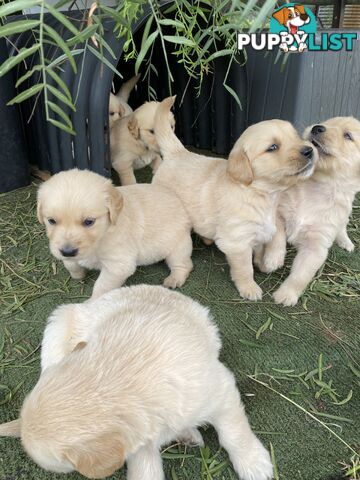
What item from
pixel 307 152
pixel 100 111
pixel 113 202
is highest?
pixel 100 111

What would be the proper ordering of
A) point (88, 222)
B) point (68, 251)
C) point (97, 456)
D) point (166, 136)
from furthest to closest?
point (166, 136) < point (88, 222) < point (68, 251) < point (97, 456)

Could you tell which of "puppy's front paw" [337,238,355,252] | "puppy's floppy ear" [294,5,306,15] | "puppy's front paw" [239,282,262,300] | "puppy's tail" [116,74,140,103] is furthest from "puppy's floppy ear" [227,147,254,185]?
"puppy's tail" [116,74,140,103]

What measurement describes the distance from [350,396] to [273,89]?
345cm

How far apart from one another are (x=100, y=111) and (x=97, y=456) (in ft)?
8.52

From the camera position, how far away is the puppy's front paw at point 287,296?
2.79 metres

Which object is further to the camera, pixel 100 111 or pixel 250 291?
pixel 100 111

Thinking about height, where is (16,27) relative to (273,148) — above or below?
above

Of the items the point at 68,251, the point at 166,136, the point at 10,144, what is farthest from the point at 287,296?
the point at 10,144

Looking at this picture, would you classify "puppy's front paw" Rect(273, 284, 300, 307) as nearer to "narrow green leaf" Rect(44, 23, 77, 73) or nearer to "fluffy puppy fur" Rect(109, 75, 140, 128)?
"narrow green leaf" Rect(44, 23, 77, 73)

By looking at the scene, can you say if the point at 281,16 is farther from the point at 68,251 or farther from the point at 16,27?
the point at 16,27

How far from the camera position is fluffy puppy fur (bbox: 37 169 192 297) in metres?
2.39

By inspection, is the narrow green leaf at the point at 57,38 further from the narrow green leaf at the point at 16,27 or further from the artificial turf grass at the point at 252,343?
the artificial turf grass at the point at 252,343

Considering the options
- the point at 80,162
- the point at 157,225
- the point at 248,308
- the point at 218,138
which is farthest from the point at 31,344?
the point at 218,138

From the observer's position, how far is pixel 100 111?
10.6 ft
